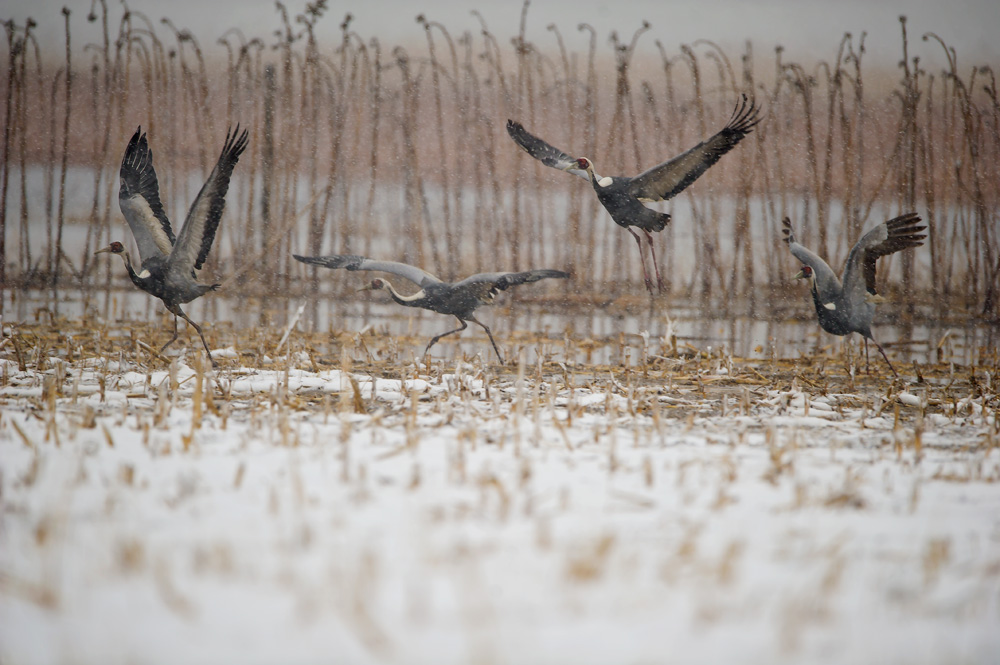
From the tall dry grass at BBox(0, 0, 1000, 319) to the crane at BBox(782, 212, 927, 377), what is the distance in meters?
1.39

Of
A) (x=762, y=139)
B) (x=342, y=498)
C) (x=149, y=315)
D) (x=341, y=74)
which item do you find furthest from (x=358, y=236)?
(x=342, y=498)

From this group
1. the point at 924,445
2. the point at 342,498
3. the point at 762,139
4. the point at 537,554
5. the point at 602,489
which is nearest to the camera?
the point at 537,554

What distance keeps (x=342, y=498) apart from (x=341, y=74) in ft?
16.2

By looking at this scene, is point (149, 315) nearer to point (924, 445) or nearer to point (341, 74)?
point (341, 74)

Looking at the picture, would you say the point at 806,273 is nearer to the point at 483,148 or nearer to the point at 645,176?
the point at 645,176

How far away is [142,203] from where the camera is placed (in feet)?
14.8

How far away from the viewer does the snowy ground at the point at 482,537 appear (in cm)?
161

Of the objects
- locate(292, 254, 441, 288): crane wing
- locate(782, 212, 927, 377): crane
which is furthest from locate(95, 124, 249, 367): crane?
locate(782, 212, 927, 377): crane

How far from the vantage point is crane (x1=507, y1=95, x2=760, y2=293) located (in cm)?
452

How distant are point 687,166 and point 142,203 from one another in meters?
3.39

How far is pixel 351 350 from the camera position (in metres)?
5.29

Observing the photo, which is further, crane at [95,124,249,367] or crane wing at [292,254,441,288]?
crane wing at [292,254,441,288]

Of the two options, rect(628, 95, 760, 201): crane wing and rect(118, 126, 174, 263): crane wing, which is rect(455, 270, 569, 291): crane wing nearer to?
rect(628, 95, 760, 201): crane wing

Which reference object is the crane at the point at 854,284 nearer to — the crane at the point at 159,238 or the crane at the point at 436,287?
the crane at the point at 436,287
